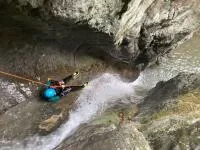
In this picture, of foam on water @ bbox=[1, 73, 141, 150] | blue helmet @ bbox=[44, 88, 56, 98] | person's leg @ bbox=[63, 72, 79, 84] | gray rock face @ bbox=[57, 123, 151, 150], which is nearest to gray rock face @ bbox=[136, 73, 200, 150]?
gray rock face @ bbox=[57, 123, 151, 150]

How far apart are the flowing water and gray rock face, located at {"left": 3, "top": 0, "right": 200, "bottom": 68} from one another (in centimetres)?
93

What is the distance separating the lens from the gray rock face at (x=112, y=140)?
9344 mm

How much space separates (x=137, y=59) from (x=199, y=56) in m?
6.04

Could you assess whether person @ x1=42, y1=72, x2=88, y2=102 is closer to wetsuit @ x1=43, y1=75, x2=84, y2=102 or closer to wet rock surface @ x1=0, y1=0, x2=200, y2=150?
wetsuit @ x1=43, y1=75, x2=84, y2=102

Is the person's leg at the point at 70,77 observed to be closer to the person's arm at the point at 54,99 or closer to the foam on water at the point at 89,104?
the foam on water at the point at 89,104

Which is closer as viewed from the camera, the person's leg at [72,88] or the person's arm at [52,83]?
the person's arm at [52,83]

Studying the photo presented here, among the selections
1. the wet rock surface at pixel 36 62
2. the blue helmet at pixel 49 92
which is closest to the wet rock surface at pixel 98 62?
the wet rock surface at pixel 36 62

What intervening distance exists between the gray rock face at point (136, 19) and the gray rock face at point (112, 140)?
12.7 ft

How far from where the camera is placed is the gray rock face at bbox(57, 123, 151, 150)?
934 centimetres

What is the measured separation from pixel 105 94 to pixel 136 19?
3.31 metres

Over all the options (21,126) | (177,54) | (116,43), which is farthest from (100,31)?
(177,54)

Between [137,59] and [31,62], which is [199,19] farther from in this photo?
[31,62]

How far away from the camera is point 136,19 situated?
47.6ft

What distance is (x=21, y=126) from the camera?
12.6 metres
